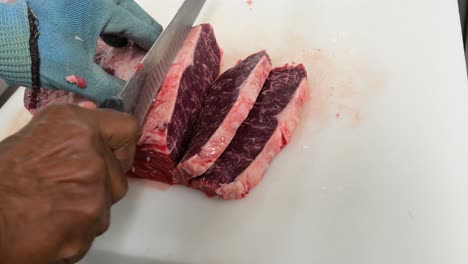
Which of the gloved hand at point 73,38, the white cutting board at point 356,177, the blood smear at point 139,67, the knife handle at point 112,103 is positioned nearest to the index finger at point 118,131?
the knife handle at point 112,103

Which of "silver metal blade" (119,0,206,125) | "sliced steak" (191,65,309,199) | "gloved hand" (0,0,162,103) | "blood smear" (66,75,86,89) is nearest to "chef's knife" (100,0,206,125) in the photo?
"silver metal blade" (119,0,206,125)

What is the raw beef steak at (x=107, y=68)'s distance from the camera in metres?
2.63

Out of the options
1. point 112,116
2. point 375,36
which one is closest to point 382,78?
point 375,36

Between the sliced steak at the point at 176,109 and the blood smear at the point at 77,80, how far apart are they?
0.39 metres

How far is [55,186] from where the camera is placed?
1.55 m

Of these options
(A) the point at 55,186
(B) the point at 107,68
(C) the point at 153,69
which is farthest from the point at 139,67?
(A) the point at 55,186

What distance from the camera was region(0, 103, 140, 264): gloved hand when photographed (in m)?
1.46

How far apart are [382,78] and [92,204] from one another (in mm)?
1867

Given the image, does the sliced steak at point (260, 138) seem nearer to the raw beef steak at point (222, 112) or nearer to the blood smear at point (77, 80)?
the raw beef steak at point (222, 112)

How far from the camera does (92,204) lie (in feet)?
5.18

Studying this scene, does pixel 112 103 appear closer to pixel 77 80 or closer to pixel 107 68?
pixel 77 80

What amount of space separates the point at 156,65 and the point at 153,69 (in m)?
0.04

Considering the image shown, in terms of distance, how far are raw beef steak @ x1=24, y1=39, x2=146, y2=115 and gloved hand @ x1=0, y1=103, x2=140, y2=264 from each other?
3.12 ft

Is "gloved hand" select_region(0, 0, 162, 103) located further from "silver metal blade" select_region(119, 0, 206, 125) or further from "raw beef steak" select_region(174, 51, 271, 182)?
"raw beef steak" select_region(174, 51, 271, 182)
